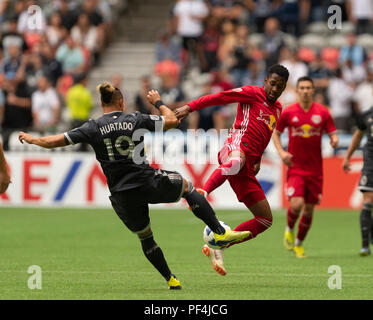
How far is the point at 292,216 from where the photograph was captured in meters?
14.7

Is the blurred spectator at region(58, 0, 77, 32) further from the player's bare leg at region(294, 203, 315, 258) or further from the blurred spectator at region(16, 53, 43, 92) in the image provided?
the player's bare leg at region(294, 203, 315, 258)

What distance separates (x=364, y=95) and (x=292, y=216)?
9445 millimetres

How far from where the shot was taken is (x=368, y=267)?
1268cm

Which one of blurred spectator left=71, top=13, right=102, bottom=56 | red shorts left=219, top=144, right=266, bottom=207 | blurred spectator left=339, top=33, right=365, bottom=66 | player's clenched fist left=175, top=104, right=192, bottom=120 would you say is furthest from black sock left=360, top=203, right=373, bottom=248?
blurred spectator left=71, top=13, right=102, bottom=56

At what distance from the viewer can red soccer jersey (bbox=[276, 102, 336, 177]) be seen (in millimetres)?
14586

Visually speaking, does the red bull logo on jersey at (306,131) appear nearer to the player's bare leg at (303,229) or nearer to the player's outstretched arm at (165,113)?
the player's bare leg at (303,229)

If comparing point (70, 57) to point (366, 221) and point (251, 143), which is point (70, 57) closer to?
point (366, 221)

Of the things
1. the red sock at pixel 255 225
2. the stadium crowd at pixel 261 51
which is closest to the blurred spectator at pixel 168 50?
the stadium crowd at pixel 261 51

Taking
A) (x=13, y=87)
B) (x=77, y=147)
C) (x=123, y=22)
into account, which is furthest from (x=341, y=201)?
(x=123, y=22)

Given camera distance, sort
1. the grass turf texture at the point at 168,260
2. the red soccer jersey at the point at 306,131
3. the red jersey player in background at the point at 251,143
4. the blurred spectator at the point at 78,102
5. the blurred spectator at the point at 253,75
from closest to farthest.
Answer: the grass turf texture at the point at 168,260
the red jersey player in background at the point at 251,143
the red soccer jersey at the point at 306,131
the blurred spectator at the point at 253,75
the blurred spectator at the point at 78,102

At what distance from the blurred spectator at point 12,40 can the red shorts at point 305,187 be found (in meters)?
14.8

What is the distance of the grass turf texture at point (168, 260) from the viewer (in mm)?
10328

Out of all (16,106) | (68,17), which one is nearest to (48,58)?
(68,17)
